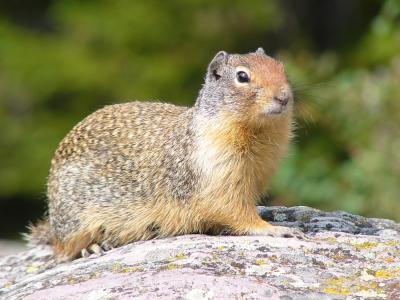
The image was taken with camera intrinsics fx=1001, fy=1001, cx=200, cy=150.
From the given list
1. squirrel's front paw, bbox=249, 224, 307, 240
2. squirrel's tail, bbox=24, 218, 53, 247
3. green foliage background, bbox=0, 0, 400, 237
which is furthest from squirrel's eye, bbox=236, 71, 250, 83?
green foliage background, bbox=0, 0, 400, 237

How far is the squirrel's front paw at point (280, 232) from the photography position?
5.68 meters

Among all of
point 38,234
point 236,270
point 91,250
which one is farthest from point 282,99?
point 38,234

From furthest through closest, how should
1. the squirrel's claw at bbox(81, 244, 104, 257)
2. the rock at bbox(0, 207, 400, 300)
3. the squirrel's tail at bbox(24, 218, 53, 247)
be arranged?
the squirrel's tail at bbox(24, 218, 53, 247) < the squirrel's claw at bbox(81, 244, 104, 257) < the rock at bbox(0, 207, 400, 300)

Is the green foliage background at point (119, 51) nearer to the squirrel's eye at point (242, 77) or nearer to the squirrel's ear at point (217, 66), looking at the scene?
the squirrel's ear at point (217, 66)

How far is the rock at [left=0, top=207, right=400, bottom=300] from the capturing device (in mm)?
4867

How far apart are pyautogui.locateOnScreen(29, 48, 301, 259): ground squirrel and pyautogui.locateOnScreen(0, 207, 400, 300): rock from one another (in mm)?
301

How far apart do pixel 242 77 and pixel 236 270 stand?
142cm

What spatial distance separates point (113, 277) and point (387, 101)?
5.99m

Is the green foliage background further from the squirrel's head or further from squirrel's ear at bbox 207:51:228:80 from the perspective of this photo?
the squirrel's head

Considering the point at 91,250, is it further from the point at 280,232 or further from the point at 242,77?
the point at 242,77

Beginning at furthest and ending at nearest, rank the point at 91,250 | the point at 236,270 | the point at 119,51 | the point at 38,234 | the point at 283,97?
1. the point at 119,51
2. the point at 38,234
3. the point at 91,250
4. the point at 283,97
5. the point at 236,270

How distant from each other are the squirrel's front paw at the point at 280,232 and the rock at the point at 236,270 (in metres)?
0.08

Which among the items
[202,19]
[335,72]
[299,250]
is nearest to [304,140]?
[335,72]

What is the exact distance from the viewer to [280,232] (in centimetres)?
575
